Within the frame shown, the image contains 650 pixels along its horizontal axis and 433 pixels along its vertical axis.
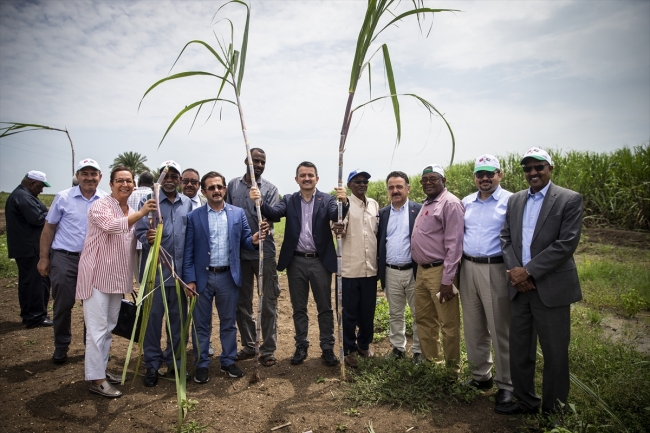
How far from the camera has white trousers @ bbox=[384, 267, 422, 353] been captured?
→ 467 centimetres

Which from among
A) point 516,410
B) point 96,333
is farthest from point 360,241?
point 96,333

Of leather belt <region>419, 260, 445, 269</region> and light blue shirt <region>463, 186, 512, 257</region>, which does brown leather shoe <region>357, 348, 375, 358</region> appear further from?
light blue shirt <region>463, 186, 512, 257</region>

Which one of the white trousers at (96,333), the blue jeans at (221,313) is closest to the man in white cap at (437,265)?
the blue jeans at (221,313)

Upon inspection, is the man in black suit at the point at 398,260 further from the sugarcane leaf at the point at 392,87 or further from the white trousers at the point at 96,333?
the white trousers at the point at 96,333

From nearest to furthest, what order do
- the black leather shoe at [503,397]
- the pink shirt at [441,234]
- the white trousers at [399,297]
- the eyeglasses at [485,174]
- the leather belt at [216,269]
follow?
the black leather shoe at [503,397] < the eyeglasses at [485,174] < the pink shirt at [441,234] < the leather belt at [216,269] < the white trousers at [399,297]

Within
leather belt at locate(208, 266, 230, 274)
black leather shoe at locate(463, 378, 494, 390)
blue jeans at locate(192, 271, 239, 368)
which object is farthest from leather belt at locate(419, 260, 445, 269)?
leather belt at locate(208, 266, 230, 274)

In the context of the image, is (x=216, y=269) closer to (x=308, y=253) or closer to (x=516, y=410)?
(x=308, y=253)

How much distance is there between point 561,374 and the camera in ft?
10.7

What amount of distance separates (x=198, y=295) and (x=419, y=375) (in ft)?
8.13

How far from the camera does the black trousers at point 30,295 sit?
20.1 feet

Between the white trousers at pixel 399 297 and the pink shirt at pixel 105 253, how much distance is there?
289 centimetres

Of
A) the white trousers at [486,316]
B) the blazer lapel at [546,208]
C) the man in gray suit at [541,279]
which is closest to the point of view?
the man in gray suit at [541,279]

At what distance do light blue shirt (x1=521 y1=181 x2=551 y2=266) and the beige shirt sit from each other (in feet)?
5.78

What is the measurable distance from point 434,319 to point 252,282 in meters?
2.22
